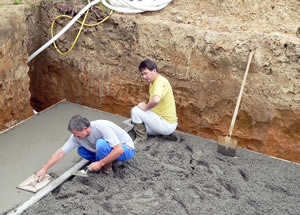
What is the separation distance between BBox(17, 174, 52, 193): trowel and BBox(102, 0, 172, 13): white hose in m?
2.85

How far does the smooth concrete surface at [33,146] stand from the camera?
3857mm

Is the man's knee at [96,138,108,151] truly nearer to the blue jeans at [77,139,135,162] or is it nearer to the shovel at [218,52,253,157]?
the blue jeans at [77,139,135,162]

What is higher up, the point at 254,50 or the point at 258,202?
the point at 254,50

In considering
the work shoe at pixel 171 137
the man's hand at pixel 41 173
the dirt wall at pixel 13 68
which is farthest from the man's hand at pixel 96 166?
the dirt wall at pixel 13 68

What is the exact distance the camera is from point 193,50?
16.7 feet

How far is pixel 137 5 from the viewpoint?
5434 millimetres

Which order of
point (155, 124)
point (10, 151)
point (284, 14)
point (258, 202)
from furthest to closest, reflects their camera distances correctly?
point (284, 14), point (155, 124), point (10, 151), point (258, 202)

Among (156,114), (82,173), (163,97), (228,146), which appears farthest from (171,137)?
(82,173)

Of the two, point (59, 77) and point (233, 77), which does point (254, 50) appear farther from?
point (59, 77)

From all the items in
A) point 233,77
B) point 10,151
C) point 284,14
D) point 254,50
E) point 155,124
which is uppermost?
point 284,14

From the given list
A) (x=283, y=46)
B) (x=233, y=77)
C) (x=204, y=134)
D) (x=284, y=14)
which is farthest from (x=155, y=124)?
(x=284, y=14)

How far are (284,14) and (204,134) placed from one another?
2060 mm

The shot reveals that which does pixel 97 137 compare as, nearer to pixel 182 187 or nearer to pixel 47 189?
pixel 47 189

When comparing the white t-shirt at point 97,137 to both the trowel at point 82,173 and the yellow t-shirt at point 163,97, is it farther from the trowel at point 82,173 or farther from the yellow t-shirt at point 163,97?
the yellow t-shirt at point 163,97
